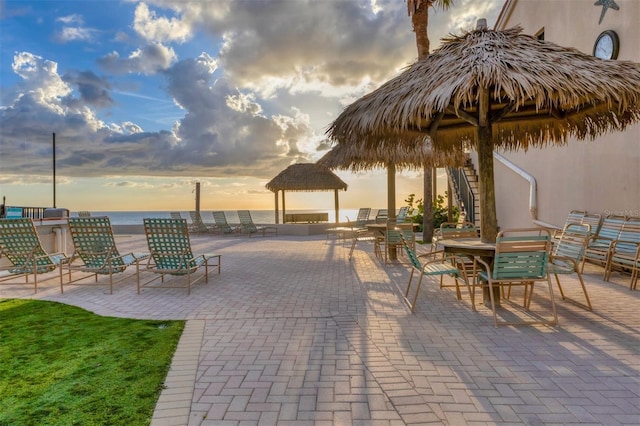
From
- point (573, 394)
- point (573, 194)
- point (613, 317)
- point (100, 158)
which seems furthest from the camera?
point (100, 158)

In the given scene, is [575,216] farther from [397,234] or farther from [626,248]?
[397,234]

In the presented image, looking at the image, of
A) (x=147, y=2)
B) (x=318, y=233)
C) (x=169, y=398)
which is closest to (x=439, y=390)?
(x=169, y=398)

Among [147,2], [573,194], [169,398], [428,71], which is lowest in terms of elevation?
[169,398]

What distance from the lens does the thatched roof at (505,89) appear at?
3.85 meters

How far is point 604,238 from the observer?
6.09 m

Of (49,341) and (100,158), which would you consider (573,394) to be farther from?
(100,158)

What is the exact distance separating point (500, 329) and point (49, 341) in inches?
179

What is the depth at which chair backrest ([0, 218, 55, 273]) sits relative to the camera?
5895 millimetres

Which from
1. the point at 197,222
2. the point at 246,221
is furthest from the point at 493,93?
the point at 197,222

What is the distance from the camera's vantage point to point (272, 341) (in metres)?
3.44

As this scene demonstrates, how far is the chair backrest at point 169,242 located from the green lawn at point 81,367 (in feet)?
4.74

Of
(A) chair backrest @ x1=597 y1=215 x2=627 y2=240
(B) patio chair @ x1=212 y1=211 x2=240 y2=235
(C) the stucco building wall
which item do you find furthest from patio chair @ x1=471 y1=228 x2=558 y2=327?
(B) patio chair @ x1=212 y1=211 x2=240 y2=235

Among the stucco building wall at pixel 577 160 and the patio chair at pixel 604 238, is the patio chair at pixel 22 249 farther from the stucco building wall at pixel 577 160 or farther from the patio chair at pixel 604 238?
the stucco building wall at pixel 577 160

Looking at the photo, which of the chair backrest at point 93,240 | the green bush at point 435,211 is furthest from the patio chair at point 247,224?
the chair backrest at point 93,240
